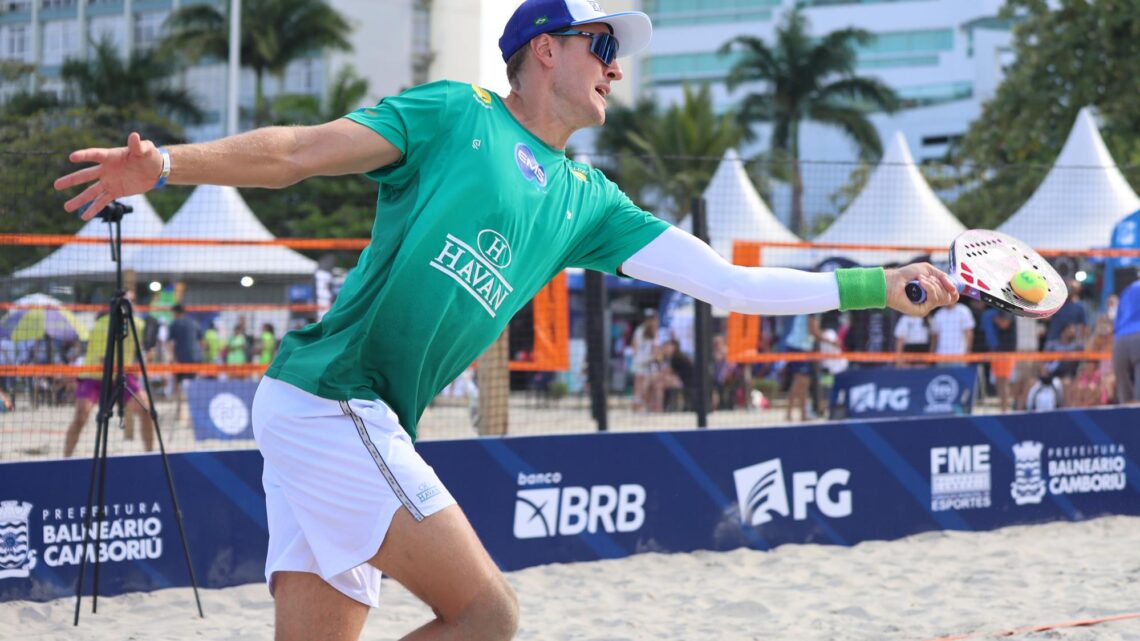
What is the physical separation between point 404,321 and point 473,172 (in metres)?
0.35

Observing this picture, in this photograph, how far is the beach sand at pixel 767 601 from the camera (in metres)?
5.17

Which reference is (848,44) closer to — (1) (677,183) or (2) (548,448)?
(1) (677,183)

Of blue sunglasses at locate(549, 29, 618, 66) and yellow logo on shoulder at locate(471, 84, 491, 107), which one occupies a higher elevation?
blue sunglasses at locate(549, 29, 618, 66)

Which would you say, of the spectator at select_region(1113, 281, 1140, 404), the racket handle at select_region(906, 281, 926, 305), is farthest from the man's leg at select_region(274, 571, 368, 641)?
the spectator at select_region(1113, 281, 1140, 404)

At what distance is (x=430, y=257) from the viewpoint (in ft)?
8.55

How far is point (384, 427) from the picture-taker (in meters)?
2.65

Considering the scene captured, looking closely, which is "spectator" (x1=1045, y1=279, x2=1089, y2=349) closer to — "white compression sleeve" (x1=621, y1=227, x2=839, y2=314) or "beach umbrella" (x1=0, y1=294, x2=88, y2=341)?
"beach umbrella" (x1=0, y1=294, x2=88, y2=341)

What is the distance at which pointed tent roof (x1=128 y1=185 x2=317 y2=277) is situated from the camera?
35.8ft

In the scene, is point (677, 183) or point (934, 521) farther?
point (677, 183)

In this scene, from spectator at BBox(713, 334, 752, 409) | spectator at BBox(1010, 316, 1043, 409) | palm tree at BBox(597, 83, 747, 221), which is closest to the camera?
spectator at BBox(1010, 316, 1043, 409)

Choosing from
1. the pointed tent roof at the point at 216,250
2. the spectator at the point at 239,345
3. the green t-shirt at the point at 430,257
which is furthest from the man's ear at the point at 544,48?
the spectator at the point at 239,345

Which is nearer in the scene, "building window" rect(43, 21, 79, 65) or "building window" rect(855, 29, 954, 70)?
"building window" rect(43, 21, 79, 65)

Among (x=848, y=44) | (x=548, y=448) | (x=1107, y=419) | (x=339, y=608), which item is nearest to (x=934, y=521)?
(x=1107, y=419)

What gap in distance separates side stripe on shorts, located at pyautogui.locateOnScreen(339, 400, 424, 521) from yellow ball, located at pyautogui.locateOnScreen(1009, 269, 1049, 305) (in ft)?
5.06
